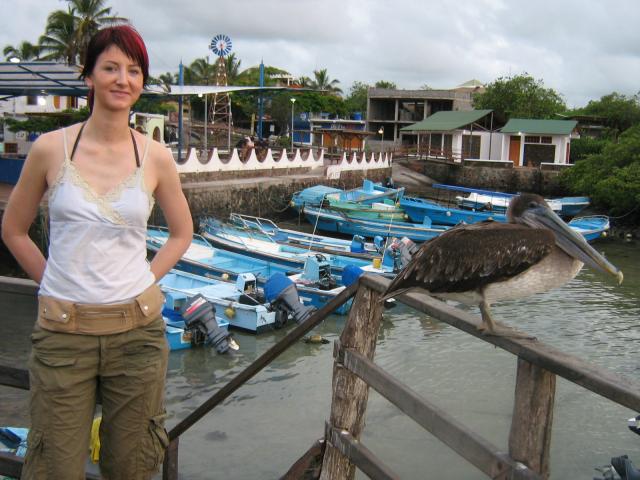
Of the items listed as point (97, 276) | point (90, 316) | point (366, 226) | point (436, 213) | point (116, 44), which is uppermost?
point (116, 44)

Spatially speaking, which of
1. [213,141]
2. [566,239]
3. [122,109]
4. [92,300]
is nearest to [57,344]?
[92,300]

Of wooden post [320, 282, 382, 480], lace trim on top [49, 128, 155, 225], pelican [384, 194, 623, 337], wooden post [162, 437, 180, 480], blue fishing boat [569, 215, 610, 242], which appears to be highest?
lace trim on top [49, 128, 155, 225]

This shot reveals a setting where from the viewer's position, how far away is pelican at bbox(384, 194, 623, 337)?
2697 millimetres

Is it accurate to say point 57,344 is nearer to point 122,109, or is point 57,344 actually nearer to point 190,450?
point 122,109

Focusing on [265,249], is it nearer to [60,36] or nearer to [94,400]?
[94,400]

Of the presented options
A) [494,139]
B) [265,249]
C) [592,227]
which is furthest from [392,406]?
[494,139]

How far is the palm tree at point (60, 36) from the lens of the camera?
4328cm

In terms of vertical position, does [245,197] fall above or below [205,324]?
above

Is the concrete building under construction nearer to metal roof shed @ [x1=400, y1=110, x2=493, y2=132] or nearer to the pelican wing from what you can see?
metal roof shed @ [x1=400, y1=110, x2=493, y2=132]

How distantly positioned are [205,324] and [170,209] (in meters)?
8.84

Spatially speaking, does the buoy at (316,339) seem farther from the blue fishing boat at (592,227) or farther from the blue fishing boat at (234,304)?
the blue fishing boat at (592,227)

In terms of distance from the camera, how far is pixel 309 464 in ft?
11.6

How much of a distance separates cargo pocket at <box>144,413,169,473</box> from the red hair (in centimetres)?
136

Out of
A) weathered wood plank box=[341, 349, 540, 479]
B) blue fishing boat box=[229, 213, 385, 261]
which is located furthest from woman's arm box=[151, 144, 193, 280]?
blue fishing boat box=[229, 213, 385, 261]
